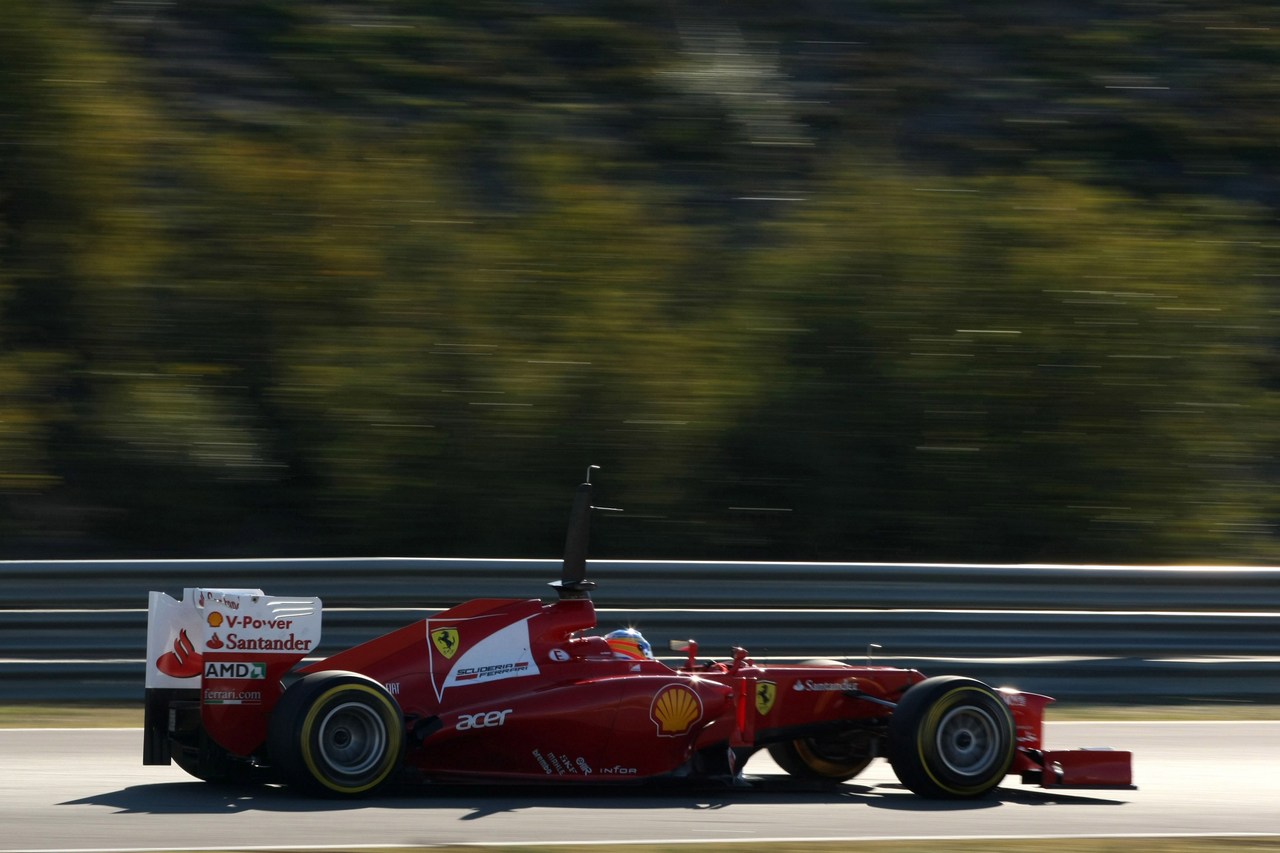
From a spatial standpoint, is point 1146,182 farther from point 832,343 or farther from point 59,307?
point 59,307

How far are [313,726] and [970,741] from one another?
2834 millimetres

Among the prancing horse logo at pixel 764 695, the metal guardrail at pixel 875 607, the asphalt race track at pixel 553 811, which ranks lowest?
the asphalt race track at pixel 553 811

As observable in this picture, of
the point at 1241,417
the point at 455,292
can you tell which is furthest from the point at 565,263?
the point at 1241,417

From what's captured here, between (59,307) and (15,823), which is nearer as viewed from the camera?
(15,823)

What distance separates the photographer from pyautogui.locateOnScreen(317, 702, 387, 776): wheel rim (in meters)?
6.63

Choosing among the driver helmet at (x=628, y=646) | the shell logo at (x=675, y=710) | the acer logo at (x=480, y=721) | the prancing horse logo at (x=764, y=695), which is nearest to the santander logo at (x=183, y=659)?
the acer logo at (x=480, y=721)

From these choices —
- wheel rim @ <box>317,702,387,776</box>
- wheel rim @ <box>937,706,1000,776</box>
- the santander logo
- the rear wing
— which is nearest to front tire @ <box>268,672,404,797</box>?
wheel rim @ <box>317,702,387,776</box>

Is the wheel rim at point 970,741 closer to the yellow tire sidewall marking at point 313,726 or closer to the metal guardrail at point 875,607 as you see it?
the yellow tire sidewall marking at point 313,726

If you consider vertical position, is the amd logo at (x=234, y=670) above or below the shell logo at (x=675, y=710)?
above

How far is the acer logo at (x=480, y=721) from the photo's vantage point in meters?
6.86

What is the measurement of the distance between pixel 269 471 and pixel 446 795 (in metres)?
7.59

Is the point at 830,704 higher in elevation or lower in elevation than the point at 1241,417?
lower

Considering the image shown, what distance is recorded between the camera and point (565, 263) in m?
14.5

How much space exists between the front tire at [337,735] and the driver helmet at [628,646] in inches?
42.6
